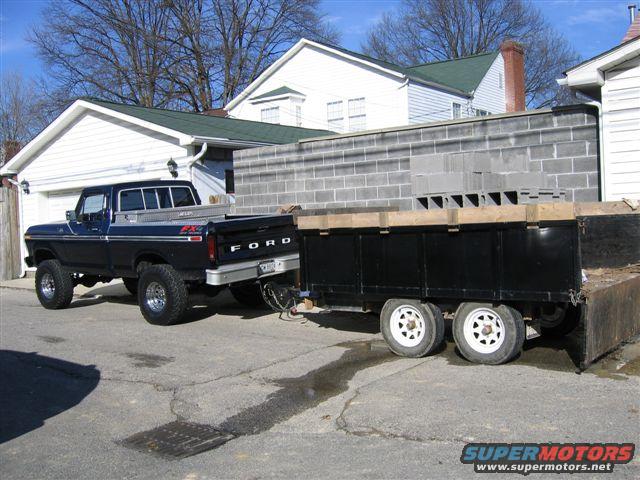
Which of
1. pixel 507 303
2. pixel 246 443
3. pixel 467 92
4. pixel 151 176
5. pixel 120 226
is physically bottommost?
pixel 246 443

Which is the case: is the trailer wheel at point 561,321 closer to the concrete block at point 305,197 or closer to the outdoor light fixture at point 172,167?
the concrete block at point 305,197

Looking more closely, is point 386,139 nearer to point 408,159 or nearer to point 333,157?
point 408,159

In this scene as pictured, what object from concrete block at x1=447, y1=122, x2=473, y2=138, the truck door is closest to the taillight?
the truck door

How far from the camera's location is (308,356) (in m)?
7.80

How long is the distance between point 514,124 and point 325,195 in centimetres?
398

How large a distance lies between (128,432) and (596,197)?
7342mm

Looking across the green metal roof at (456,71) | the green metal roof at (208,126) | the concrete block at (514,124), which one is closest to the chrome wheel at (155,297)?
the green metal roof at (208,126)

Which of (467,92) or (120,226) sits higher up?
(467,92)

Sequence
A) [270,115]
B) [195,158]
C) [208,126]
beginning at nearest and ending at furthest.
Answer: [195,158]
[208,126]
[270,115]

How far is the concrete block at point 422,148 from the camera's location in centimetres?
1129

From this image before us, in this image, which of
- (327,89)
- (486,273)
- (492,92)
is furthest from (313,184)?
(492,92)

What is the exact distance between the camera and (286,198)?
13516 millimetres

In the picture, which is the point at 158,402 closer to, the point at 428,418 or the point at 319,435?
the point at 319,435

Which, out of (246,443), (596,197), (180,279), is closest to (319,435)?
(246,443)
